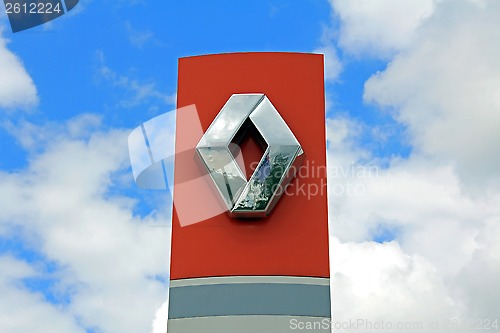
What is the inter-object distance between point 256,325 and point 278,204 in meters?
1.57

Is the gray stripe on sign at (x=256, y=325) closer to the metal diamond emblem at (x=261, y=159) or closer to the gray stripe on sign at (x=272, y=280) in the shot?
the gray stripe on sign at (x=272, y=280)

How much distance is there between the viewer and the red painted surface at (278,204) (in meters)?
7.43

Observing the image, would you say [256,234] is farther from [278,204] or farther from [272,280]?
[272,280]

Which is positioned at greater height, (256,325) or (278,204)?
(278,204)

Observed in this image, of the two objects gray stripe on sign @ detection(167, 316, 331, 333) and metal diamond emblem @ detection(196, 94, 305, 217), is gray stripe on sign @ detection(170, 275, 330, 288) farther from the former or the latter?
metal diamond emblem @ detection(196, 94, 305, 217)

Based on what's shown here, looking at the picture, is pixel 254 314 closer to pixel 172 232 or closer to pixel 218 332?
pixel 218 332

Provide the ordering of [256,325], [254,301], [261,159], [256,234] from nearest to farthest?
[256,325], [254,301], [256,234], [261,159]

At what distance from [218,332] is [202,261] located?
92 cm

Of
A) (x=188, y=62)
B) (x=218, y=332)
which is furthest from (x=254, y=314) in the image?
(x=188, y=62)

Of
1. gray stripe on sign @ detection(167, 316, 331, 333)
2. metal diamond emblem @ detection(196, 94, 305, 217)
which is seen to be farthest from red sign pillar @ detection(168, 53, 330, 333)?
metal diamond emblem @ detection(196, 94, 305, 217)

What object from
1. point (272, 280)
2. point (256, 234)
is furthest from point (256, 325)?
point (256, 234)

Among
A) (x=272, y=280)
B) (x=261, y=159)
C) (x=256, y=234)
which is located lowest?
(x=272, y=280)

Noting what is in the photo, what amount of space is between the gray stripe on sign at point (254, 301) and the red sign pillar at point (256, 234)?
0.01 m

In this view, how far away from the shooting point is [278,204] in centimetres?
764
